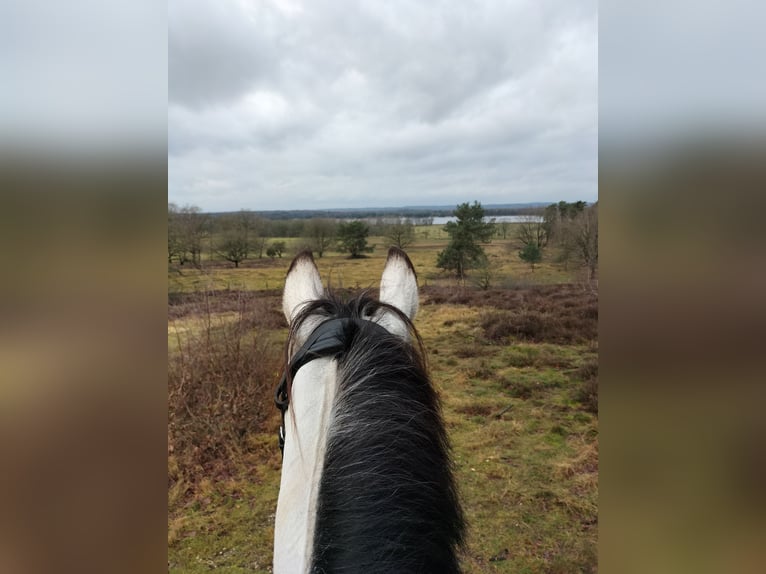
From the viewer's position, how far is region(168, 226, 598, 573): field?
2381 millimetres

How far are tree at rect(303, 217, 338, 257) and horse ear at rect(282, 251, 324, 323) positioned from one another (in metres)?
3.48

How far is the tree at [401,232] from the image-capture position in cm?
561

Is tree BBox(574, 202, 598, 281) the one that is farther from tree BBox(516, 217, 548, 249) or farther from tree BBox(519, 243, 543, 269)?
tree BBox(519, 243, 543, 269)

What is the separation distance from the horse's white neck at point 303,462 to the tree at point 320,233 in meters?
4.01

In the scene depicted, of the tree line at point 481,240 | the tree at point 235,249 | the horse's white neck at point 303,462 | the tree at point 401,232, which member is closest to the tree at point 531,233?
the tree line at point 481,240

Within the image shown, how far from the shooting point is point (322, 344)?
2.72 feet

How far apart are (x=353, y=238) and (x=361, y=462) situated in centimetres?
444

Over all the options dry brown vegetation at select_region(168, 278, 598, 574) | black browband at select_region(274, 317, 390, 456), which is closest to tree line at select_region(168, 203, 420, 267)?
dry brown vegetation at select_region(168, 278, 598, 574)

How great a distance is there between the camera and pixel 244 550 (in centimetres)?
235

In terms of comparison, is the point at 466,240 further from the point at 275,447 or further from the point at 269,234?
the point at 275,447

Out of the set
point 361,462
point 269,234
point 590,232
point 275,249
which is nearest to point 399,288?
point 361,462

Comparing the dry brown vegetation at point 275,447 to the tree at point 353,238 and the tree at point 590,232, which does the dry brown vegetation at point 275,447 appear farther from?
the tree at point 590,232
